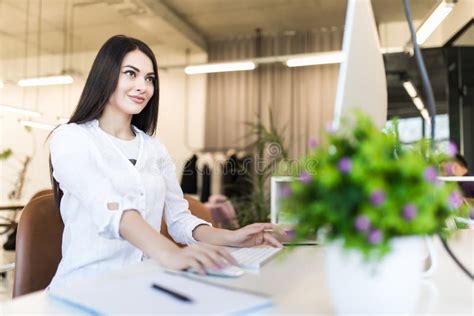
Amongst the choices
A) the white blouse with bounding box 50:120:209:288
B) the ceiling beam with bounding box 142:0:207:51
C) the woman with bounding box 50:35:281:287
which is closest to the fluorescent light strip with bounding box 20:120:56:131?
the ceiling beam with bounding box 142:0:207:51

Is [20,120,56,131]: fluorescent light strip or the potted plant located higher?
[20,120,56,131]: fluorescent light strip

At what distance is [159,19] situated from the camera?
6.00 metres

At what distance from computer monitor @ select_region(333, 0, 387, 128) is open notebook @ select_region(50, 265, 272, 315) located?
0.90 feet

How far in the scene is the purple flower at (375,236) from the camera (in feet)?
1.38

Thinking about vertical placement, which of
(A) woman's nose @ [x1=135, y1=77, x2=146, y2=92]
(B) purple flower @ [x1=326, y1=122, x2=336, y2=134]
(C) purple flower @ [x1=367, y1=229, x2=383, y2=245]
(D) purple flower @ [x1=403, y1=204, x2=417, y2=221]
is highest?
(A) woman's nose @ [x1=135, y1=77, x2=146, y2=92]

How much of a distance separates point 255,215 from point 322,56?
7.46ft

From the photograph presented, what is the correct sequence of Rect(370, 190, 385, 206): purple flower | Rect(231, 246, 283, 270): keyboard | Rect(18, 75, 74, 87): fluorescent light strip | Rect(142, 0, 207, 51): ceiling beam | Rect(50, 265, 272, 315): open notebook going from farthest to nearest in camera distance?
Rect(18, 75, 74, 87): fluorescent light strip → Rect(142, 0, 207, 51): ceiling beam → Rect(231, 246, 283, 270): keyboard → Rect(50, 265, 272, 315): open notebook → Rect(370, 190, 385, 206): purple flower

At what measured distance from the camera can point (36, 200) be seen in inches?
48.1

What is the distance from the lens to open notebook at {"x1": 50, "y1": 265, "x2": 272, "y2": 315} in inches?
21.3

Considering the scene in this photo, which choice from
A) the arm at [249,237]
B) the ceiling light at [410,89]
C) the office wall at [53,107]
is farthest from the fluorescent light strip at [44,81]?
the arm at [249,237]

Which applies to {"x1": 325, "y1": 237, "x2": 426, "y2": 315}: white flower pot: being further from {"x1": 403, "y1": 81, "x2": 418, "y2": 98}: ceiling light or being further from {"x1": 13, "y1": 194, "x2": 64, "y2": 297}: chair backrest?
{"x1": 403, "y1": 81, "x2": 418, "y2": 98}: ceiling light

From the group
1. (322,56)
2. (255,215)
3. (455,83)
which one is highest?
(322,56)

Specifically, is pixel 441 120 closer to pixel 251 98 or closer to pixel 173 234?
pixel 251 98

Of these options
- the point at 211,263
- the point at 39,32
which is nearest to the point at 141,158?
the point at 211,263
